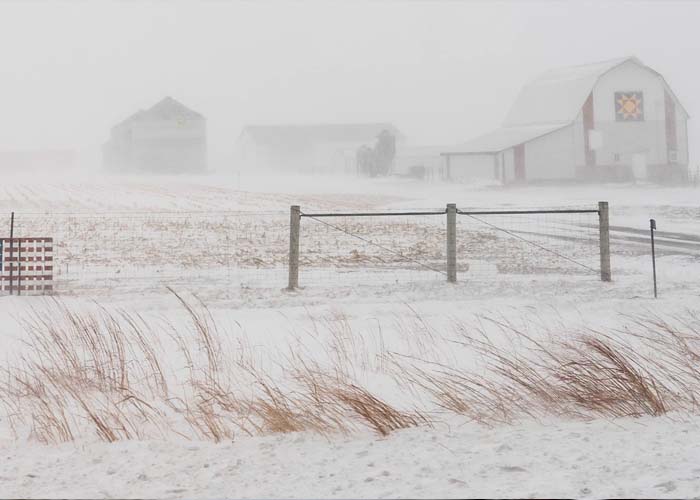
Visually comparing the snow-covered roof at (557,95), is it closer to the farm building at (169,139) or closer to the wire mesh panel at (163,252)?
the wire mesh panel at (163,252)

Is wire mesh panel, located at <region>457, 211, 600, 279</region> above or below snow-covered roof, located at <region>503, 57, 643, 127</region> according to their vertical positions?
below

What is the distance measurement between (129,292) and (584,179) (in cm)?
4434

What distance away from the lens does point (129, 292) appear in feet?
42.1

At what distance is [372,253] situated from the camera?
17.7m

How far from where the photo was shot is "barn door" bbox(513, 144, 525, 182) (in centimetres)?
5294

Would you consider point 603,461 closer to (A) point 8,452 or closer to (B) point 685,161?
(A) point 8,452

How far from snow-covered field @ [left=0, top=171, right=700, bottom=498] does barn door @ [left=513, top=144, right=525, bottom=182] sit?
33.5 meters

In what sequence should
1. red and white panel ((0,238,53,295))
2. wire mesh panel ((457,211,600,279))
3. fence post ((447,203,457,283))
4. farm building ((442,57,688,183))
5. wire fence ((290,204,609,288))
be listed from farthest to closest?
1. farm building ((442,57,688,183))
2. wire mesh panel ((457,211,600,279))
3. wire fence ((290,204,609,288))
4. fence post ((447,203,457,283))
5. red and white panel ((0,238,53,295))

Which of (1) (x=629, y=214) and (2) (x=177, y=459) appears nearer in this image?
(2) (x=177, y=459)

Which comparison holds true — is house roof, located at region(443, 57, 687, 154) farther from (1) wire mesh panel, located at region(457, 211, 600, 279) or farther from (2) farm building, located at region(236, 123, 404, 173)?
(2) farm building, located at region(236, 123, 404, 173)

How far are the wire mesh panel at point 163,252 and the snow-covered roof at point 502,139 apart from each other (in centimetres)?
3084

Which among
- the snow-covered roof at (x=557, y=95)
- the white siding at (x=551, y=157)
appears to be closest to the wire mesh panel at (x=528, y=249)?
the white siding at (x=551, y=157)

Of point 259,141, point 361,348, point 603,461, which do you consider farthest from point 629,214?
point 259,141

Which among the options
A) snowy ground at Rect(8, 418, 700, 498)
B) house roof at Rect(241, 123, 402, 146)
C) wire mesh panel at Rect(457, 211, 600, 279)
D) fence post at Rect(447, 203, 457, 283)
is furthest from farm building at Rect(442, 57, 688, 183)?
snowy ground at Rect(8, 418, 700, 498)
